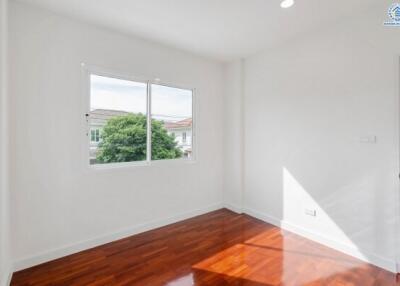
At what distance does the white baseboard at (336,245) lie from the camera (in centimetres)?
229

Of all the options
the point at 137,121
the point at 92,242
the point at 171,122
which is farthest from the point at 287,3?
the point at 92,242

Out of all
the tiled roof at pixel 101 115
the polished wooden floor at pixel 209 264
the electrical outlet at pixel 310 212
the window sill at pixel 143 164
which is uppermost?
the tiled roof at pixel 101 115

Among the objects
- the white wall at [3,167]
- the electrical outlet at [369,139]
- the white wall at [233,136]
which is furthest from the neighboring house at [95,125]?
the electrical outlet at [369,139]

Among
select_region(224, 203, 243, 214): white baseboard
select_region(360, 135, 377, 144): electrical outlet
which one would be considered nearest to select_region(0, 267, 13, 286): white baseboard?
select_region(224, 203, 243, 214): white baseboard

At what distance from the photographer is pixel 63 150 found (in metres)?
2.53

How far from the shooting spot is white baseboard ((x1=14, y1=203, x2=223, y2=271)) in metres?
2.32

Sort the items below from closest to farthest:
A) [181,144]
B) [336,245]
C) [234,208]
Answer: [336,245], [181,144], [234,208]

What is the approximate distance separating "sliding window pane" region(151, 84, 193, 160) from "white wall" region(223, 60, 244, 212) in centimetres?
76

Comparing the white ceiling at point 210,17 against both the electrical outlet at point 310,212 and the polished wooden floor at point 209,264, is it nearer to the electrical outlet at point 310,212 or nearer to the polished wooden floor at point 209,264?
the electrical outlet at point 310,212

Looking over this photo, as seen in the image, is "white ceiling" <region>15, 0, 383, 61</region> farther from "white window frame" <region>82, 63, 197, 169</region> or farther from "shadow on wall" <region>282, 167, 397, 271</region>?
"shadow on wall" <region>282, 167, 397, 271</region>

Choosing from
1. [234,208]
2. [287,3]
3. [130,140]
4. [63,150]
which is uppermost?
[287,3]

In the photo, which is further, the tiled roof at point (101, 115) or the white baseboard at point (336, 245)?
the tiled roof at point (101, 115)

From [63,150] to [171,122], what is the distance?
5.16 ft

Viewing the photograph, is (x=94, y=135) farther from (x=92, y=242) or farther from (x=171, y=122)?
(x=92, y=242)
